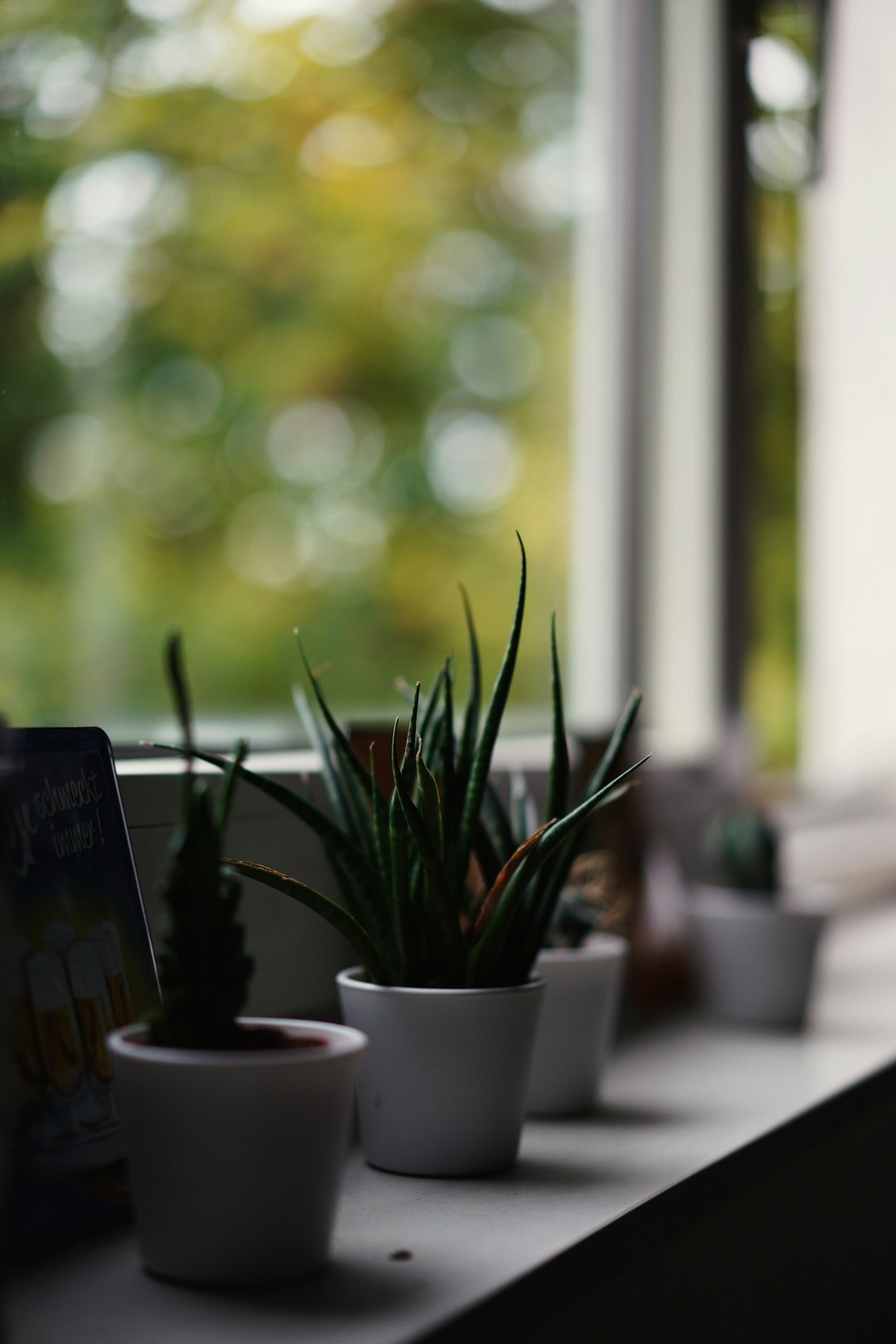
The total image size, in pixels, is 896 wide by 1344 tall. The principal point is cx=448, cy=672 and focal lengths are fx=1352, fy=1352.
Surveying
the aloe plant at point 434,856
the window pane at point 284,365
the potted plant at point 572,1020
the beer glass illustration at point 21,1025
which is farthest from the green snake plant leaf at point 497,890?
the window pane at point 284,365

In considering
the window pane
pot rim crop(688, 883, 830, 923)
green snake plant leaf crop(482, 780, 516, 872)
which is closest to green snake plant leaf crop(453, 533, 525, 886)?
green snake plant leaf crop(482, 780, 516, 872)

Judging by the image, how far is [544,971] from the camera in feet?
2.68

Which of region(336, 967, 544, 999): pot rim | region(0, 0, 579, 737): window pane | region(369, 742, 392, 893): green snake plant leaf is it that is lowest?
region(336, 967, 544, 999): pot rim

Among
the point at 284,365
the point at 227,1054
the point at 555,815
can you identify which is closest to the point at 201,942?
the point at 227,1054

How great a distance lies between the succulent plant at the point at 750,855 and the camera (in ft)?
3.79

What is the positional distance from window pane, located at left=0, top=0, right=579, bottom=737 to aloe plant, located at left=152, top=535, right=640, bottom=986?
19.4ft

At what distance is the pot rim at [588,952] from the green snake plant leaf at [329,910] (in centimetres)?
16

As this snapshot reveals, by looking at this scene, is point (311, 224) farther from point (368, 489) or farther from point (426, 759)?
point (426, 759)

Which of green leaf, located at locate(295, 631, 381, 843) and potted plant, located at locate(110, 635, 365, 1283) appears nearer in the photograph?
potted plant, located at locate(110, 635, 365, 1283)

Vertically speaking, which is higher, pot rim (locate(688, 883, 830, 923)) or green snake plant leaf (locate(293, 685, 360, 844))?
green snake plant leaf (locate(293, 685, 360, 844))

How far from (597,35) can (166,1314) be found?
1.53m

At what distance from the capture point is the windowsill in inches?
19.1

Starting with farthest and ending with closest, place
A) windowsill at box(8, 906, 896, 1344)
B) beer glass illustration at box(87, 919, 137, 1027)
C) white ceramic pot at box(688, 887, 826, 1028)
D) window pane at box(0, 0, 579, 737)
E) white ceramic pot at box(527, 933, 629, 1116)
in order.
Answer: window pane at box(0, 0, 579, 737) → white ceramic pot at box(688, 887, 826, 1028) → white ceramic pot at box(527, 933, 629, 1116) → beer glass illustration at box(87, 919, 137, 1027) → windowsill at box(8, 906, 896, 1344)

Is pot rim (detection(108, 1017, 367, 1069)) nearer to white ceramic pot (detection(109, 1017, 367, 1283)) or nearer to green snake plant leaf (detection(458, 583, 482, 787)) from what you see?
white ceramic pot (detection(109, 1017, 367, 1283))
